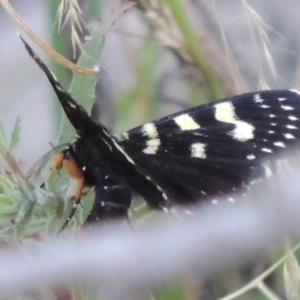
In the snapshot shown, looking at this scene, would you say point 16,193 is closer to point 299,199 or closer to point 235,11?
point 299,199

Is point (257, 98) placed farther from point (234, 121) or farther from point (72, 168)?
point (72, 168)

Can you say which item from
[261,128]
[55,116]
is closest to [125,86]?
[55,116]

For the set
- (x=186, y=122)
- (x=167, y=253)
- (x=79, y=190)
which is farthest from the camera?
(x=186, y=122)

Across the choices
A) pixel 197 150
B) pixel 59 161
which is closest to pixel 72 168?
pixel 59 161

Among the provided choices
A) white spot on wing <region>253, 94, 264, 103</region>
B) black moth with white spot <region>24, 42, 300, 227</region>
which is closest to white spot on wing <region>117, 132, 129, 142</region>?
black moth with white spot <region>24, 42, 300, 227</region>

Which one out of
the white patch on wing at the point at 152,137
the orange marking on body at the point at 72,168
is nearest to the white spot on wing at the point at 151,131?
the white patch on wing at the point at 152,137

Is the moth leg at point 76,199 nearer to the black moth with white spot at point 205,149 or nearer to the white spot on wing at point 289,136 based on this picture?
the black moth with white spot at point 205,149
